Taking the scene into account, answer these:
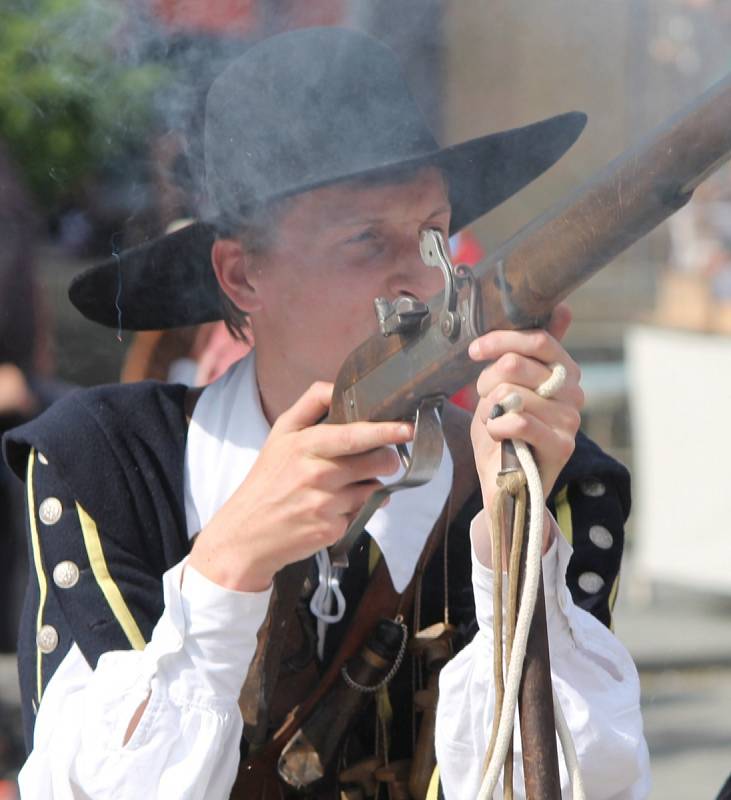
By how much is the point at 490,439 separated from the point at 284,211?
61 cm

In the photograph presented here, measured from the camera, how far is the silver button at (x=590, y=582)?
6.20 ft

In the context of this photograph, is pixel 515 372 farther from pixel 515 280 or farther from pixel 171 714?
pixel 171 714

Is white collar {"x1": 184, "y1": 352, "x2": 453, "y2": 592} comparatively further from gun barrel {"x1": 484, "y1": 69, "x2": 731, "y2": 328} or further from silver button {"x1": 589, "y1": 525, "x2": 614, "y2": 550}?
gun barrel {"x1": 484, "y1": 69, "x2": 731, "y2": 328}

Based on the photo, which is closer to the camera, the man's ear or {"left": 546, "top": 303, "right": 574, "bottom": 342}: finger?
{"left": 546, "top": 303, "right": 574, "bottom": 342}: finger

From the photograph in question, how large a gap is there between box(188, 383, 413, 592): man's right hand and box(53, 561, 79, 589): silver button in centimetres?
25

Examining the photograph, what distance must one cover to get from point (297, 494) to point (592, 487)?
482 mm

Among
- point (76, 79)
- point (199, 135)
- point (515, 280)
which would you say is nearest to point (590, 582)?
point (515, 280)

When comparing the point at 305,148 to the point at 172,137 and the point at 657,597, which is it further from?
the point at 657,597

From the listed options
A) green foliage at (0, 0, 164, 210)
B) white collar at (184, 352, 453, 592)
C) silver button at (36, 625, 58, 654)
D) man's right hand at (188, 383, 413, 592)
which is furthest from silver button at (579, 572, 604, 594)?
green foliage at (0, 0, 164, 210)

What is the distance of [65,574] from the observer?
6.35 feet

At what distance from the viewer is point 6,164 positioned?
276 centimetres

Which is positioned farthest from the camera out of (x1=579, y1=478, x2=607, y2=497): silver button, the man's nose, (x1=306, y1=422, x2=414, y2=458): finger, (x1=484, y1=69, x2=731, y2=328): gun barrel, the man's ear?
the man's ear

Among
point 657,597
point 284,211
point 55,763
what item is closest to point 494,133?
point 284,211

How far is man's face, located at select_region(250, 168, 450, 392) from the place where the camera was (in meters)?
1.88
